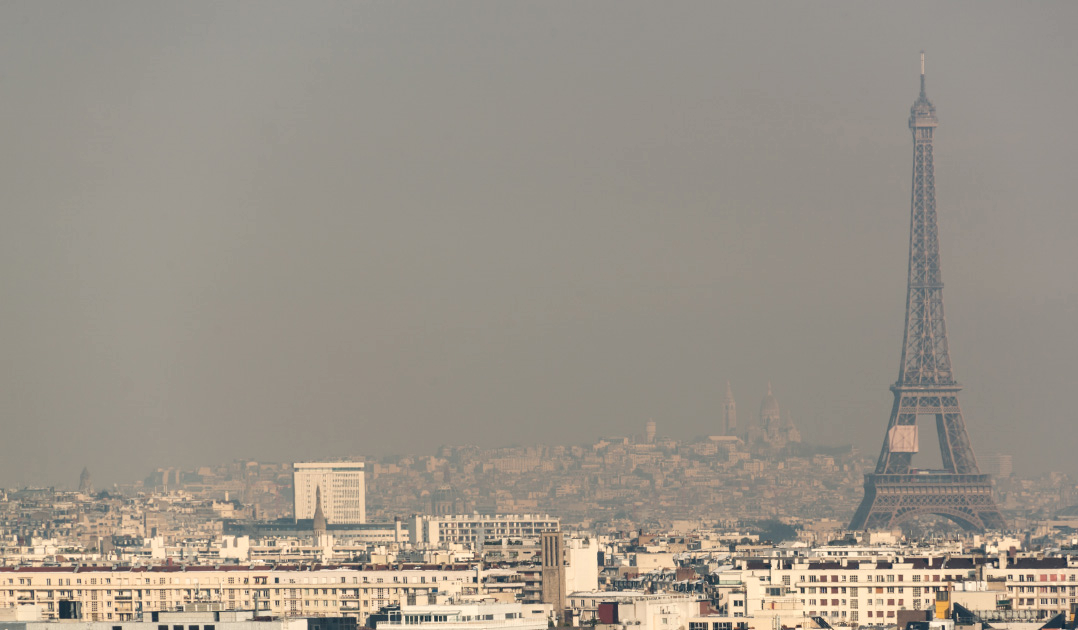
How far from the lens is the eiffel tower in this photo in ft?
564

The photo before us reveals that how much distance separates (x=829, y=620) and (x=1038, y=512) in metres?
114

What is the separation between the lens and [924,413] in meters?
177

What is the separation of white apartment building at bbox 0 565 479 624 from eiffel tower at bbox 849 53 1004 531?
8700 cm

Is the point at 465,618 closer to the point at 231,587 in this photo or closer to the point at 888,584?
the point at 231,587

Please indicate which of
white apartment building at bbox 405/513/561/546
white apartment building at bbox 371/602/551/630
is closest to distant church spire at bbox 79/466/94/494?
white apartment building at bbox 405/513/561/546

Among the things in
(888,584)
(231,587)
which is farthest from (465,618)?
(888,584)

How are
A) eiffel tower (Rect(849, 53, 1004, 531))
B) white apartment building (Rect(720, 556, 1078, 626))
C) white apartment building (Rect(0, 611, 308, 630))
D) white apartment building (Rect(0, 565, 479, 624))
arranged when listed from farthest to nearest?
eiffel tower (Rect(849, 53, 1004, 531)) → white apartment building (Rect(720, 556, 1078, 626)) → white apartment building (Rect(0, 565, 479, 624)) → white apartment building (Rect(0, 611, 308, 630))

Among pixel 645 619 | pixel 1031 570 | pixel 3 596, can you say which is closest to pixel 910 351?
pixel 1031 570

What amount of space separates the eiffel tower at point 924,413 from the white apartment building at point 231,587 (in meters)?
87.0

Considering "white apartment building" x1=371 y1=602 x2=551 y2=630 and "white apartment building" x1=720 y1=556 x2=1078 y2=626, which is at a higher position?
"white apartment building" x1=720 y1=556 x2=1078 y2=626

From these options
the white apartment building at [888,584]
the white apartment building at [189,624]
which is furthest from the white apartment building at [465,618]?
the white apartment building at [888,584]

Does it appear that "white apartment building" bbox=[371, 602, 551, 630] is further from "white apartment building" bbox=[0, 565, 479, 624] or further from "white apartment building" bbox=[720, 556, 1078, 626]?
"white apartment building" bbox=[0, 565, 479, 624]

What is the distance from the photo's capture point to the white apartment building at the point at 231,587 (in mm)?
83750

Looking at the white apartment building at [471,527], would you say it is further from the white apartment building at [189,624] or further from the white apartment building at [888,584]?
the white apartment building at [189,624]
